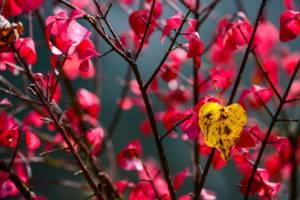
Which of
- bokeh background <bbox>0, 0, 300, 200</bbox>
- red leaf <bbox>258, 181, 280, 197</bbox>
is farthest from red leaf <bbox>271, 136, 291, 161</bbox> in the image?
bokeh background <bbox>0, 0, 300, 200</bbox>

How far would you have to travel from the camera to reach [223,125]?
36 cm

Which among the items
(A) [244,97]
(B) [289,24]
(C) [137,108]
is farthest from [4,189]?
(C) [137,108]

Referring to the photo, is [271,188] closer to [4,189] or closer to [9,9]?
[4,189]

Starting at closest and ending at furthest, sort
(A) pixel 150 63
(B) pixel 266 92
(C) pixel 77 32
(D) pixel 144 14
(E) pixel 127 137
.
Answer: (C) pixel 77 32
(B) pixel 266 92
(D) pixel 144 14
(E) pixel 127 137
(A) pixel 150 63

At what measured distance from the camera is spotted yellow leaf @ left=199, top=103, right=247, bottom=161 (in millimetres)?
352

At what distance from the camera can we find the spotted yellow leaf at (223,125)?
0.35m

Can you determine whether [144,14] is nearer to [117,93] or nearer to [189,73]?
[117,93]

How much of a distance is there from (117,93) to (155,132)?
1.63 metres

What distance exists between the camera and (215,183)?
194 centimetres

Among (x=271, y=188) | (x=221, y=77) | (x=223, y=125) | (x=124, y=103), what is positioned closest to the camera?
(x=223, y=125)

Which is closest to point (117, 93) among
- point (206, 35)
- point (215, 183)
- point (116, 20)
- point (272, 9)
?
point (116, 20)

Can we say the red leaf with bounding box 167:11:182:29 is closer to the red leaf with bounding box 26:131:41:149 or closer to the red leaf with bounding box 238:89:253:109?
the red leaf with bounding box 238:89:253:109

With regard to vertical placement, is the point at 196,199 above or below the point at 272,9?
below

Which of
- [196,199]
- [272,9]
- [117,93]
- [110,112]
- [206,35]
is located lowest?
[110,112]
